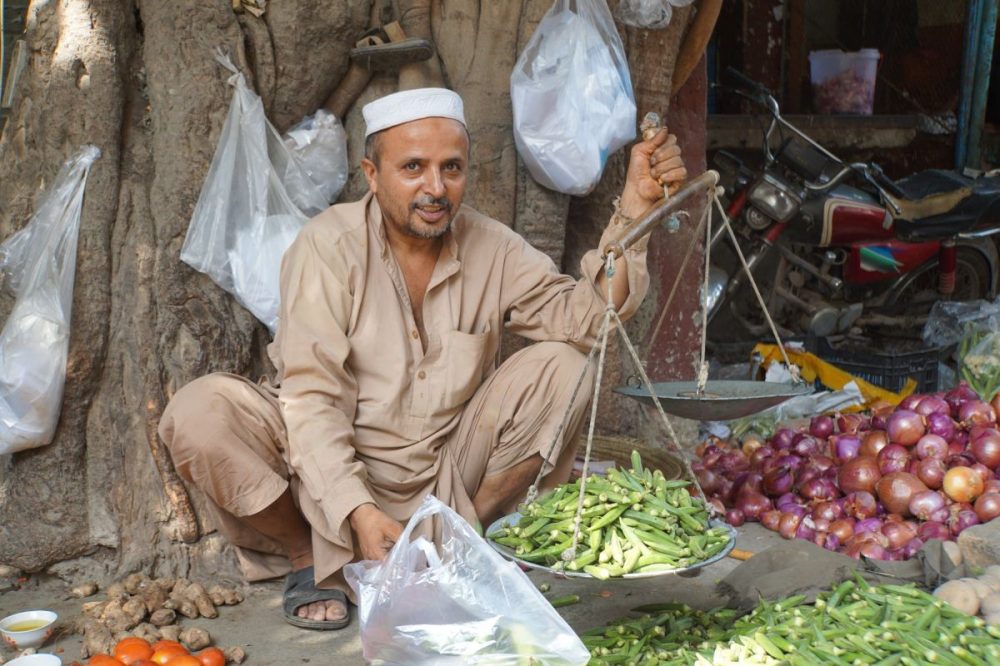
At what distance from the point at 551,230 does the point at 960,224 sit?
143 inches

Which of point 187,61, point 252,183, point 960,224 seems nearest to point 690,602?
point 252,183

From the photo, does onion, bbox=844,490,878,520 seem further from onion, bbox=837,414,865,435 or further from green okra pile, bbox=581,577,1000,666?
green okra pile, bbox=581,577,1000,666

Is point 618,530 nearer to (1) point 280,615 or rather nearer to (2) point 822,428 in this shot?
(1) point 280,615

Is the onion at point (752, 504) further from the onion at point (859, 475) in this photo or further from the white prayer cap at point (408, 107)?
the white prayer cap at point (408, 107)

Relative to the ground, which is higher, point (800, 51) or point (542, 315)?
point (800, 51)

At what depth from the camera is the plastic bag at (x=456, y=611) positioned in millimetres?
2150

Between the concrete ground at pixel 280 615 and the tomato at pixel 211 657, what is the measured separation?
120 millimetres

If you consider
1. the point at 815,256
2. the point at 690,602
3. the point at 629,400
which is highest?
the point at 815,256

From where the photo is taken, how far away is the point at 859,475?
12.5 ft

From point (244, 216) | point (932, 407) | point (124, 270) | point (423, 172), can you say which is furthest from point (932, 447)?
point (124, 270)

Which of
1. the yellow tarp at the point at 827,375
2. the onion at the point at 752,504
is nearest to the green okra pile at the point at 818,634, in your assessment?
the onion at the point at 752,504

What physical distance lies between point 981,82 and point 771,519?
16.6 feet

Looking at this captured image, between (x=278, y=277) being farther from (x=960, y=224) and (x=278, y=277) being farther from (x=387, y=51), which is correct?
(x=960, y=224)

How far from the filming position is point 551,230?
13.0 ft
